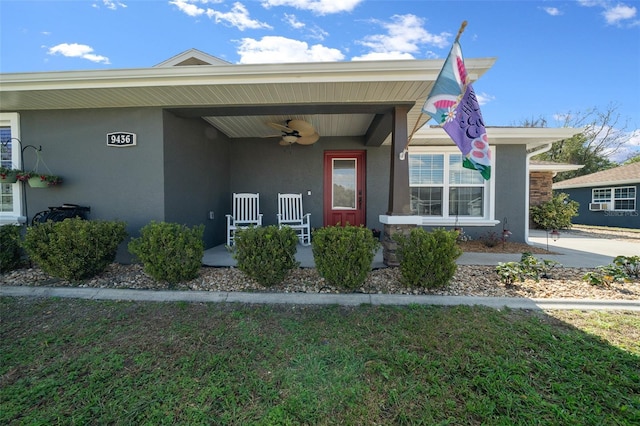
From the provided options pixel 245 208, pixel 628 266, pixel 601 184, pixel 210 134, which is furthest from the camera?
pixel 601 184

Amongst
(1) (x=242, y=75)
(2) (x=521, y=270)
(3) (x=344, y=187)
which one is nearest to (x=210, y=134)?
(1) (x=242, y=75)

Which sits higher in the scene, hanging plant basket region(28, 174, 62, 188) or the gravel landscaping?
hanging plant basket region(28, 174, 62, 188)

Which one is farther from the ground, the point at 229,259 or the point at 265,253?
the point at 265,253

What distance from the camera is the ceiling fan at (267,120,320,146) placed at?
4854 millimetres

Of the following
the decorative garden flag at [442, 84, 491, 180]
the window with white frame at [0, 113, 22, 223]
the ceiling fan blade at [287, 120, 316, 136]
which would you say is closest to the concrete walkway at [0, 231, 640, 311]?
the decorative garden flag at [442, 84, 491, 180]

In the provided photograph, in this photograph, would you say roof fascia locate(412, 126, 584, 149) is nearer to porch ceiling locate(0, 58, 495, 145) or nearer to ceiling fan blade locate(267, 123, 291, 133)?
porch ceiling locate(0, 58, 495, 145)

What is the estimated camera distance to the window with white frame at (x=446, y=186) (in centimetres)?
627

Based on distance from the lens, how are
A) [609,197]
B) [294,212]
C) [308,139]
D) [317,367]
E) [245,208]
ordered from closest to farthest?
1. [317,367]
2. [308,139]
3. [245,208]
4. [294,212]
5. [609,197]

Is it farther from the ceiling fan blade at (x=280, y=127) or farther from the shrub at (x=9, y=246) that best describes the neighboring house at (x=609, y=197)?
the shrub at (x=9, y=246)

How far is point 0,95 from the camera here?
12.0ft

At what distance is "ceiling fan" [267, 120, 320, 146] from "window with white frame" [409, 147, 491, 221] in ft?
8.47

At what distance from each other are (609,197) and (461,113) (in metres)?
15.6

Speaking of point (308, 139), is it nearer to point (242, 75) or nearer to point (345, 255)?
point (242, 75)

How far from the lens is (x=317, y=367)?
5.88ft
